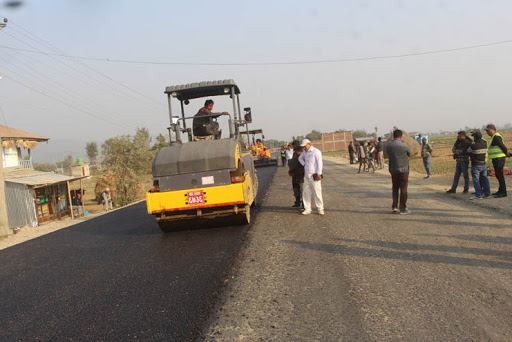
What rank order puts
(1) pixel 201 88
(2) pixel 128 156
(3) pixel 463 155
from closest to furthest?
(1) pixel 201 88 < (3) pixel 463 155 < (2) pixel 128 156

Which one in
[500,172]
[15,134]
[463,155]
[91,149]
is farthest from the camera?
[91,149]

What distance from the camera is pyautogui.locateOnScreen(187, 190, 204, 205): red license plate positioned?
23.7 feet

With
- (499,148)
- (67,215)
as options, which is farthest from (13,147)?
(499,148)

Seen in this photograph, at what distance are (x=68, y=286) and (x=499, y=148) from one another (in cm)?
955

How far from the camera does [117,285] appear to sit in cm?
492

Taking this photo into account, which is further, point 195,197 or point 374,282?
point 195,197

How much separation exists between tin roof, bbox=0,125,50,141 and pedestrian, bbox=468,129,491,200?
2861 centimetres

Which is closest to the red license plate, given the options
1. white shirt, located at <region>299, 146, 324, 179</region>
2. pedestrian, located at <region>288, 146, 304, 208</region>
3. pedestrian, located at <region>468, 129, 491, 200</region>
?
white shirt, located at <region>299, 146, 324, 179</region>

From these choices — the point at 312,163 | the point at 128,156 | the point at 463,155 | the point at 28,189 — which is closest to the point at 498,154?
the point at 463,155

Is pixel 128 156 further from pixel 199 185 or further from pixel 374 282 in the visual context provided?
pixel 374 282

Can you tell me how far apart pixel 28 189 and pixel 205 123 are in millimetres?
16235

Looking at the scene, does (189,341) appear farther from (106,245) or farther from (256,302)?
(106,245)

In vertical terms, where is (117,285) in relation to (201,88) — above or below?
below

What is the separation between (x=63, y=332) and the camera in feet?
12.1
